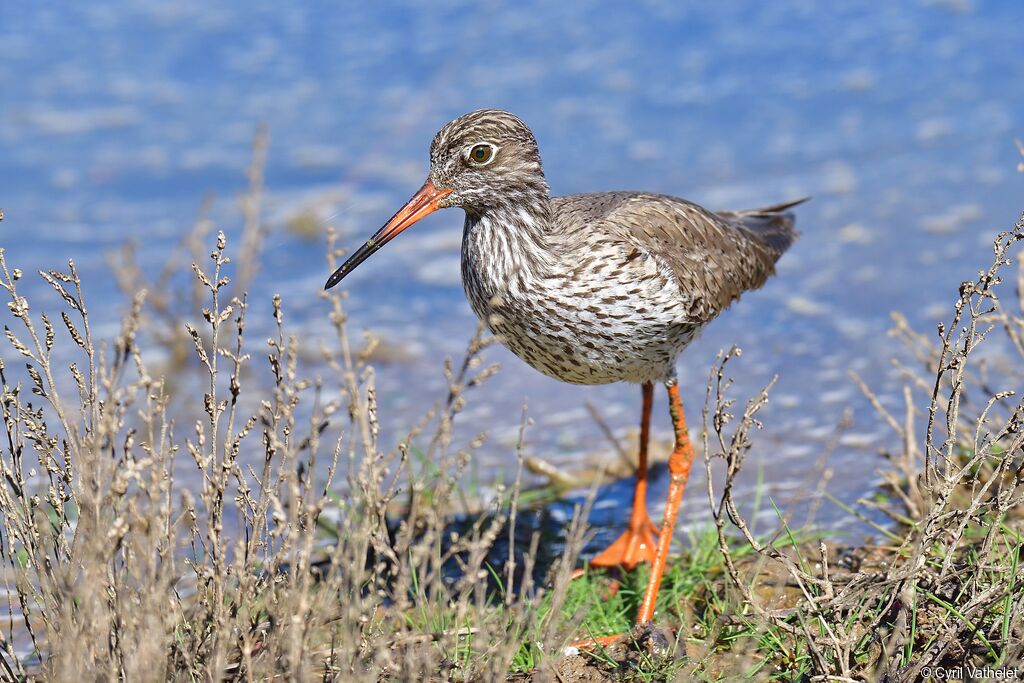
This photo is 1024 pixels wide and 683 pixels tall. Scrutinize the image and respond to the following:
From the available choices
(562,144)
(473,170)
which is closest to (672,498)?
(473,170)

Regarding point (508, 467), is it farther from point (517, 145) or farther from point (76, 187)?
point (76, 187)

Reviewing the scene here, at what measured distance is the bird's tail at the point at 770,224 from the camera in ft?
19.6

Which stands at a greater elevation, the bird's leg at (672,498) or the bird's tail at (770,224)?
the bird's tail at (770,224)

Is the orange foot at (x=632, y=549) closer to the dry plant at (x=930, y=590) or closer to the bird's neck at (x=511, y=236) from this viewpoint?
the dry plant at (x=930, y=590)

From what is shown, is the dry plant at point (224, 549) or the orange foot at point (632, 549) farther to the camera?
the orange foot at point (632, 549)

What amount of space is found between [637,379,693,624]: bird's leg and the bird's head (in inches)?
46.1

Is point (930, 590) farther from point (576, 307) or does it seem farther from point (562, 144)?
point (562, 144)

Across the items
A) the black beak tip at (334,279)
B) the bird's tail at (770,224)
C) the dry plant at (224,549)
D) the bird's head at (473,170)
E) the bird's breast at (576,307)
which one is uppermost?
the bird's head at (473,170)

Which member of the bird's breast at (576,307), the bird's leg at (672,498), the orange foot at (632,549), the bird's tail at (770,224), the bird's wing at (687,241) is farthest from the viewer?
the bird's tail at (770,224)

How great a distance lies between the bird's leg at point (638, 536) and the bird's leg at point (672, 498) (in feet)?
0.23

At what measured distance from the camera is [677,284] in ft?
16.0

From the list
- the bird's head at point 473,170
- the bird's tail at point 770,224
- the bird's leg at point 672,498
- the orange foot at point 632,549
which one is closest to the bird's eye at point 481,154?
the bird's head at point 473,170

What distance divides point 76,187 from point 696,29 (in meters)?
6.14

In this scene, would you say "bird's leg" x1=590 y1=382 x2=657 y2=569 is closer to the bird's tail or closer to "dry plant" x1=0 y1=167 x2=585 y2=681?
the bird's tail
